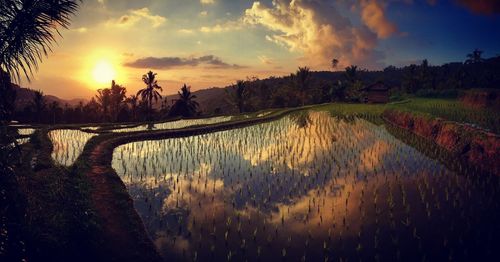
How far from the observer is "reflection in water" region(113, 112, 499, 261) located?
8.27m

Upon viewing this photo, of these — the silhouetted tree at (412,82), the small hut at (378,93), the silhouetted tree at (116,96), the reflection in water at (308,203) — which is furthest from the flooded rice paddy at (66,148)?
the silhouetted tree at (412,82)

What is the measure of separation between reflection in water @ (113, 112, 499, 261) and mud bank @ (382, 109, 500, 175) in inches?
81.8

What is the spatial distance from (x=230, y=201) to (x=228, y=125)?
20419 millimetres

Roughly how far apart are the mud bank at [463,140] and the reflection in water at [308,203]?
2078 millimetres

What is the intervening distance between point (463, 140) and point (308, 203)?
11.8 meters

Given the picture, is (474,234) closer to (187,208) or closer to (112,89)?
(187,208)

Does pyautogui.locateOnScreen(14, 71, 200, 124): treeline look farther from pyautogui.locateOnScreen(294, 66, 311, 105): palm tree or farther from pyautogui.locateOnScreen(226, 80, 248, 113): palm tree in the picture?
pyautogui.locateOnScreen(294, 66, 311, 105): palm tree

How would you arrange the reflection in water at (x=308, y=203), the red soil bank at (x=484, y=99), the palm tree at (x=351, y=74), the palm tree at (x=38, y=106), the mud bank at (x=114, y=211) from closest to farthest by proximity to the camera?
the mud bank at (x=114, y=211) < the reflection in water at (x=308, y=203) < the red soil bank at (x=484, y=99) < the palm tree at (x=38, y=106) < the palm tree at (x=351, y=74)

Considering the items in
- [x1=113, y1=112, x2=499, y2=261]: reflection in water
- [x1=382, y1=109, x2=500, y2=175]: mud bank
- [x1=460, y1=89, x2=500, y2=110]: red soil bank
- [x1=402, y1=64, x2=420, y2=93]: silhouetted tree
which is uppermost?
[x1=402, y1=64, x2=420, y2=93]: silhouetted tree

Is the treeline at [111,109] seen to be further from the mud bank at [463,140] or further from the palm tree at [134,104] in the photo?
the mud bank at [463,140]

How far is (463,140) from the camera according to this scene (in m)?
18.2

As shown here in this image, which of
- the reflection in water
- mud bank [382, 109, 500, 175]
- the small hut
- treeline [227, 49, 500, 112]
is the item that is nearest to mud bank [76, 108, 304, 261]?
the reflection in water

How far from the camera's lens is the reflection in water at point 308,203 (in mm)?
8273

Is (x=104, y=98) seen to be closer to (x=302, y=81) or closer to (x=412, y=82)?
(x=302, y=81)
